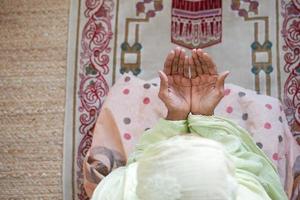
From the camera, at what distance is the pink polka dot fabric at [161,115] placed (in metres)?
1.29

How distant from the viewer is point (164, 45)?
145 cm

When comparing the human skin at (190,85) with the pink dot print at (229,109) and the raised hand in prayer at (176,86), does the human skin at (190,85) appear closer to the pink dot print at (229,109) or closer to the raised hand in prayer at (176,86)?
the raised hand in prayer at (176,86)

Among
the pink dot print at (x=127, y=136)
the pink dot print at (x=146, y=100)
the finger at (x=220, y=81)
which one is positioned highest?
the finger at (x=220, y=81)

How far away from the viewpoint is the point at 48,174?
142 centimetres

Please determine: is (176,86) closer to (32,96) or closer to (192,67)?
(192,67)

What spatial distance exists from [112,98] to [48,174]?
0.26 m

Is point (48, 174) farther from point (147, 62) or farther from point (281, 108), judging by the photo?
point (281, 108)

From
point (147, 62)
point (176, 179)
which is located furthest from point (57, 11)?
point (176, 179)

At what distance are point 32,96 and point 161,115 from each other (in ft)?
1.17

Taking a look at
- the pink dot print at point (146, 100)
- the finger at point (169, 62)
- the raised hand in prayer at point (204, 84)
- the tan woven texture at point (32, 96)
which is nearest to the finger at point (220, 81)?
the raised hand in prayer at point (204, 84)

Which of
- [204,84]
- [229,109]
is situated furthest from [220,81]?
[229,109]

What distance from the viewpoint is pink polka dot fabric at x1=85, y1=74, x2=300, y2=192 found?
1.29m

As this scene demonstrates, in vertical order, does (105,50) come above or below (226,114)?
above

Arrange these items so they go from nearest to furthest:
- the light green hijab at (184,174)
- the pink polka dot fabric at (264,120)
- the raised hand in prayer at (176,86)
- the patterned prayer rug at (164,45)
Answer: the light green hijab at (184,174)
the raised hand in prayer at (176,86)
the pink polka dot fabric at (264,120)
the patterned prayer rug at (164,45)
